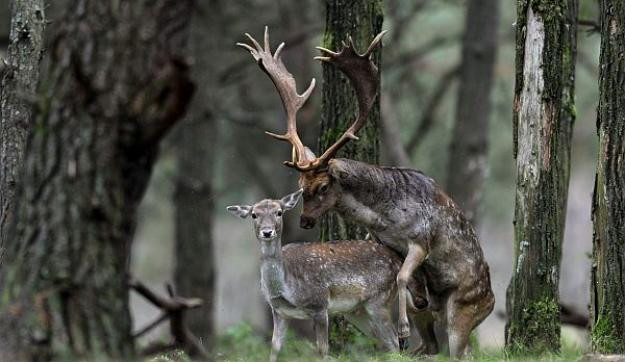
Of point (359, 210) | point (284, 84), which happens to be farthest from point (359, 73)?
point (359, 210)

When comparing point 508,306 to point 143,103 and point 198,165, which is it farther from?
point 198,165

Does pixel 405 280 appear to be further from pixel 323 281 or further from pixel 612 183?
pixel 612 183

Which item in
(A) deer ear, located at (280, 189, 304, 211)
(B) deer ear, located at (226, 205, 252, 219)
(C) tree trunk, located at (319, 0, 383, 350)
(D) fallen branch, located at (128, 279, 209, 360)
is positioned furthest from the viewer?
(C) tree trunk, located at (319, 0, 383, 350)

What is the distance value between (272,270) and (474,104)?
33.6ft

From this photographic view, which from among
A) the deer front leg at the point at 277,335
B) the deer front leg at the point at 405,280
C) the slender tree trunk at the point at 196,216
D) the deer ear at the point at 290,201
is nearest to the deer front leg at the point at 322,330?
the deer front leg at the point at 277,335

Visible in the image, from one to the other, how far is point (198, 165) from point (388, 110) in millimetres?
3748

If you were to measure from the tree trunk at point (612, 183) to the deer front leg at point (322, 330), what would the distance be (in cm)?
253

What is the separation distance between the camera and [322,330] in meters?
11.0

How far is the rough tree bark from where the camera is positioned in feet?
69.5

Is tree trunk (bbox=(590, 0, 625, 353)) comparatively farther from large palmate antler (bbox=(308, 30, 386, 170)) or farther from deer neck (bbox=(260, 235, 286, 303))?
deer neck (bbox=(260, 235, 286, 303))

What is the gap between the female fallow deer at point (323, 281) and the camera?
11.2 m

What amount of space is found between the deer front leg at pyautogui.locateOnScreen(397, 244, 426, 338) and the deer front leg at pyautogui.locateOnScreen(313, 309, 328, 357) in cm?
72

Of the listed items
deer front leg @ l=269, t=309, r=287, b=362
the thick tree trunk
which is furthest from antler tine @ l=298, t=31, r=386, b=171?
deer front leg @ l=269, t=309, r=287, b=362

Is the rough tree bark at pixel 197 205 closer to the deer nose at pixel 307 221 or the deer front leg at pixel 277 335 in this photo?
the deer front leg at pixel 277 335
